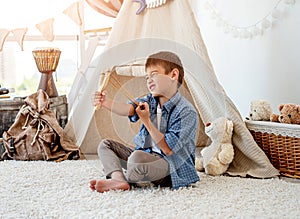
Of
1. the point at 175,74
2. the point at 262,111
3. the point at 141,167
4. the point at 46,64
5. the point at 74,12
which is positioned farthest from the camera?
the point at 74,12

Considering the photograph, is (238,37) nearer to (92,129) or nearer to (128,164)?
(92,129)

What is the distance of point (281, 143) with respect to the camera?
2006 mm

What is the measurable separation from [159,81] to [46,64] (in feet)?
3.83

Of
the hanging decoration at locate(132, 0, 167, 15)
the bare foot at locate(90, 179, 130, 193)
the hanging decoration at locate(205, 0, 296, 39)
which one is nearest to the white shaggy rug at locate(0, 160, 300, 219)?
the bare foot at locate(90, 179, 130, 193)

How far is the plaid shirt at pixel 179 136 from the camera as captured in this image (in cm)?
167

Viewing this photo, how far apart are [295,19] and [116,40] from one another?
973mm

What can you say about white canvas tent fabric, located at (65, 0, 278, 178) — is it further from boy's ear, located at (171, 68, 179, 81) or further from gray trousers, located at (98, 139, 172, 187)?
boy's ear, located at (171, 68, 179, 81)

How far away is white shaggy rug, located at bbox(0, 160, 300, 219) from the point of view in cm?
140

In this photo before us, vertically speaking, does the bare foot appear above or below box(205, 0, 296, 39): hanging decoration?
below

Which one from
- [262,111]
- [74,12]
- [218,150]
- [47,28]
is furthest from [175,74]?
[47,28]

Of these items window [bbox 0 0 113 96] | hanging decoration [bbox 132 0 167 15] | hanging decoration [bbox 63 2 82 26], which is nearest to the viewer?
hanging decoration [bbox 132 0 167 15]

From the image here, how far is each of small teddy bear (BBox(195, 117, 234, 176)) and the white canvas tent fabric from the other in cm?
5

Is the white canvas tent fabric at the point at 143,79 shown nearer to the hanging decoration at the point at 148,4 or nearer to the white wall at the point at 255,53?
the hanging decoration at the point at 148,4

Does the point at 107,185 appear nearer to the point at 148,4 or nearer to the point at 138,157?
the point at 138,157
